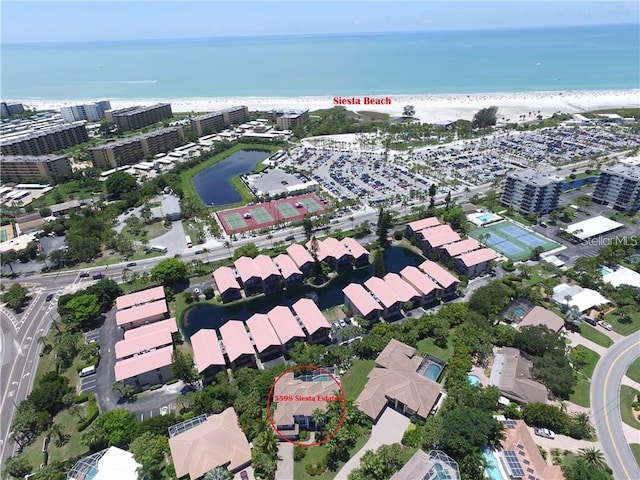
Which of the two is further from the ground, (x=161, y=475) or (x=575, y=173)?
(x=575, y=173)

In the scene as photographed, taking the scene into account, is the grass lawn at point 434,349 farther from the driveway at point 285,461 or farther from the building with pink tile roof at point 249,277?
the building with pink tile roof at point 249,277

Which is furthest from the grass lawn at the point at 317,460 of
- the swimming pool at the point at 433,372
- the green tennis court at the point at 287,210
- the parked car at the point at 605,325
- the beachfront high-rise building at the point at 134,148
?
the beachfront high-rise building at the point at 134,148

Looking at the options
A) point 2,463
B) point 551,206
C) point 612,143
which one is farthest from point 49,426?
point 612,143

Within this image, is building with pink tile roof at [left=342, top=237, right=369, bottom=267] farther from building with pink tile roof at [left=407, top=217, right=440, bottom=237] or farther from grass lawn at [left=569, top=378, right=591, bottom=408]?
grass lawn at [left=569, top=378, right=591, bottom=408]

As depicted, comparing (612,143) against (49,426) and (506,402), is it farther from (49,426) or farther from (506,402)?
(49,426)

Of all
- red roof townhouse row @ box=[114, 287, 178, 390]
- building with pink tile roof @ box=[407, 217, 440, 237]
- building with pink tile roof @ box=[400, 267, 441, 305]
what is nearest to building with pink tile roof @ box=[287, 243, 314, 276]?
building with pink tile roof @ box=[400, 267, 441, 305]
